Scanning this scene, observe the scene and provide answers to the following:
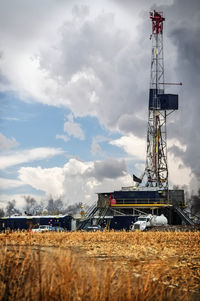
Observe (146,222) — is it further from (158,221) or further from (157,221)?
(158,221)

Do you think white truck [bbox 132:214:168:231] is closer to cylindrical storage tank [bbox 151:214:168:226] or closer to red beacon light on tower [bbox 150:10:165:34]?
cylindrical storage tank [bbox 151:214:168:226]

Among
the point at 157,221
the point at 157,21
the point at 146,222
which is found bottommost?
the point at 146,222

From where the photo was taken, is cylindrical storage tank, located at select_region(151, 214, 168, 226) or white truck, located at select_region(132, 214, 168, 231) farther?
cylindrical storage tank, located at select_region(151, 214, 168, 226)

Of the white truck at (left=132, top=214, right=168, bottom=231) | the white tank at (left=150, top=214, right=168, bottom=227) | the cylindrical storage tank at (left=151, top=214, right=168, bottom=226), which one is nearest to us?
the white truck at (left=132, top=214, right=168, bottom=231)

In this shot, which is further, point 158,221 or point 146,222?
point 158,221

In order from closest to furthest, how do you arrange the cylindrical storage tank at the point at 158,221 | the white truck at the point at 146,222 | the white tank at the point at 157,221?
the white truck at the point at 146,222, the white tank at the point at 157,221, the cylindrical storage tank at the point at 158,221

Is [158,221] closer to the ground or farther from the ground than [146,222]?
farther from the ground

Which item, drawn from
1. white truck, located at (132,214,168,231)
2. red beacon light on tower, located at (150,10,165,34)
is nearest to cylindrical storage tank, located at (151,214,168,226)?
white truck, located at (132,214,168,231)

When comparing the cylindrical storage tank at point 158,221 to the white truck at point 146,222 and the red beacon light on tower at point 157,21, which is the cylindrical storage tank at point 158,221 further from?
the red beacon light on tower at point 157,21

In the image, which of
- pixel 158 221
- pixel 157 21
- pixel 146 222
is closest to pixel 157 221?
pixel 158 221

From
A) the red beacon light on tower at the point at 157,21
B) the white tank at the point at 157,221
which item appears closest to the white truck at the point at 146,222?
the white tank at the point at 157,221

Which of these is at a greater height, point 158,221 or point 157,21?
point 157,21

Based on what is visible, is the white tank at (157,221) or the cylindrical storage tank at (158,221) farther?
the cylindrical storage tank at (158,221)

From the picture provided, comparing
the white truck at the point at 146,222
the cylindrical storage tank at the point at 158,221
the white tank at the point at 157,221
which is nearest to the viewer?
the white truck at the point at 146,222
